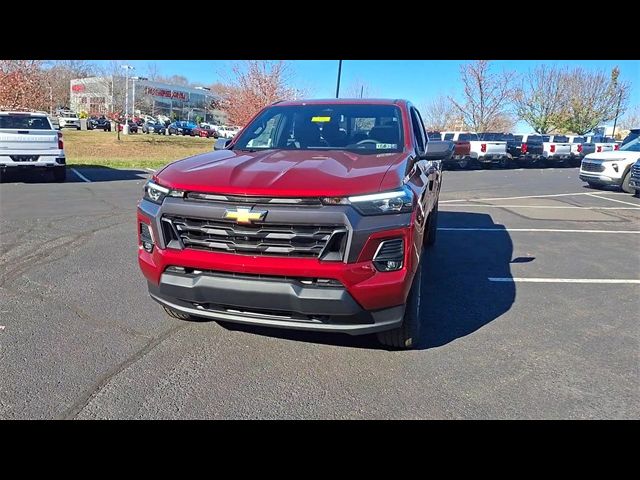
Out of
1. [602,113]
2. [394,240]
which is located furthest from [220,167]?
[602,113]

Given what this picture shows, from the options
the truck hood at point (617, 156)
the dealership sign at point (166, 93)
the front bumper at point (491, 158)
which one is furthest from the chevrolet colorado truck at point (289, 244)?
the dealership sign at point (166, 93)

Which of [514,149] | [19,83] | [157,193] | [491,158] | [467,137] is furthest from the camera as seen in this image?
[514,149]

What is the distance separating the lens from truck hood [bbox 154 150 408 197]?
276 centimetres

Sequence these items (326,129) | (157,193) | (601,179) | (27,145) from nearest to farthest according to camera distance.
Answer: (157,193), (326,129), (27,145), (601,179)

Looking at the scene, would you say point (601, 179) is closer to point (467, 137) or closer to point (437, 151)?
point (467, 137)

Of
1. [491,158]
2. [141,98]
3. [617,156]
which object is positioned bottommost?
[491,158]

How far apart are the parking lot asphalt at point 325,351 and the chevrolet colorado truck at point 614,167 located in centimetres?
962

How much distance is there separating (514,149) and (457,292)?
23905 mm

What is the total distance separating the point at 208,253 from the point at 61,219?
6057mm

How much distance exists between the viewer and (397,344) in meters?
3.32

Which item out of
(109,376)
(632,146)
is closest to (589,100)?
(632,146)

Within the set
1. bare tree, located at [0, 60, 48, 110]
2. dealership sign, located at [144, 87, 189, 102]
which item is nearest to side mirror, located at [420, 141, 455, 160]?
bare tree, located at [0, 60, 48, 110]

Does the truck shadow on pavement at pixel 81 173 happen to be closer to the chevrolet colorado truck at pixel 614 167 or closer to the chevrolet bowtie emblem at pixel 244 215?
the chevrolet bowtie emblem at pixel 244 215

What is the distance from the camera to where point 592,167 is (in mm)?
14914
